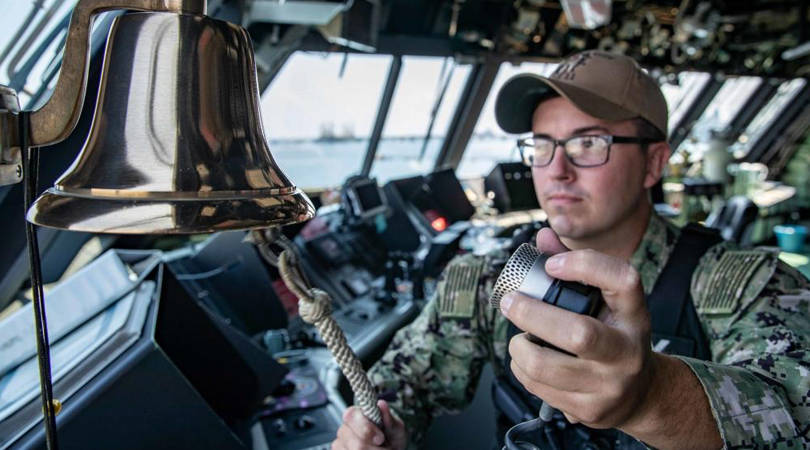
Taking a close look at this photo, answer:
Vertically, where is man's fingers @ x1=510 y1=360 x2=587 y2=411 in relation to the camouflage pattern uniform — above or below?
above

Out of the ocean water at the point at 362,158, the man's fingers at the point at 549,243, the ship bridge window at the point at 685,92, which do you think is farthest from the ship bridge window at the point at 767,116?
the man's fingers at the point at 549,243

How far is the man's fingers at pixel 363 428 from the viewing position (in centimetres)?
104

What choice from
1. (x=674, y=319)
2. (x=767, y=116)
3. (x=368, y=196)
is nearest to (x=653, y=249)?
(x=674, y=319)

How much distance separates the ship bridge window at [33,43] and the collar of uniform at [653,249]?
1.55 metres

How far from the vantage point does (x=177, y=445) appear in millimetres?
1085

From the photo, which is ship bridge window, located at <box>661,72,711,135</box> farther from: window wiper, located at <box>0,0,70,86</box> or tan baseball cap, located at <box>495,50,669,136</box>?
window wiper, located at <box>0,0,70,86</box>

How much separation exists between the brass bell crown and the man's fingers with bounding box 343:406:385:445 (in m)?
0.56

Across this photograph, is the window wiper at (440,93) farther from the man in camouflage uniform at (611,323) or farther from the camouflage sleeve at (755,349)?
the camouflage sleeve at (755,349)

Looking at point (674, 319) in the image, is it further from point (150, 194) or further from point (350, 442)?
point (150, 194)

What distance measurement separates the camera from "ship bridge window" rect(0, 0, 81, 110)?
4.98 ft

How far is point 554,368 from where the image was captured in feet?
1.76

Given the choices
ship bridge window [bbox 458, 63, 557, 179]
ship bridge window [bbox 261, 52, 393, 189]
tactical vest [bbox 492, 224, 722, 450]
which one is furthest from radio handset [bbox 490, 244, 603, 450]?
ship bridge window [bbox 458, 63, 557, 179]

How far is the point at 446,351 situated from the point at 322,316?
0.87 metres

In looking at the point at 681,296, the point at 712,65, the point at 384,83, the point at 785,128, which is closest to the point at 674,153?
the point at 712,65
